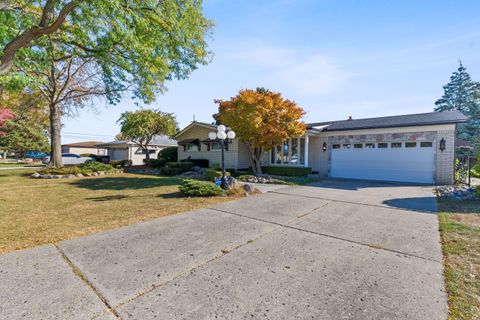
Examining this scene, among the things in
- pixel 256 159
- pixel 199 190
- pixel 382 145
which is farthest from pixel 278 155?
pixel 199 190

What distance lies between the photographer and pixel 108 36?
8180mm

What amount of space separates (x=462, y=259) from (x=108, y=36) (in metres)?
11.3

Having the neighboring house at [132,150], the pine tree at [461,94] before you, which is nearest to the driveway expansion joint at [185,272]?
the neighboring house at [132,150]

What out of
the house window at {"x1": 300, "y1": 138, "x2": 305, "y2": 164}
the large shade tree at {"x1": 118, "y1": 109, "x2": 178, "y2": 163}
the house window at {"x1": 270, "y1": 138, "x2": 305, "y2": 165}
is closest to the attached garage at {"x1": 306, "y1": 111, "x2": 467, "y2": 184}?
the house window at {"x1": 300, "y1": 138, "x2": 305, "y2": 164}

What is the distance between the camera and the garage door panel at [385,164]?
11.6 m

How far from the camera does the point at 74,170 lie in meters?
14.2

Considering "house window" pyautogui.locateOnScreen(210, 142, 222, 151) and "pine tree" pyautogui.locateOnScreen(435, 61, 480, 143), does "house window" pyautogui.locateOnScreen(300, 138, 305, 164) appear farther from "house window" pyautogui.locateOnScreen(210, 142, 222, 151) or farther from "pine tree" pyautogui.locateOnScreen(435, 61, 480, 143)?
"pine tree" pyautogui.locateOnScreen(435, 61, 480, 143)

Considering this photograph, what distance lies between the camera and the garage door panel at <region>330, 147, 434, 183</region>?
456 inches

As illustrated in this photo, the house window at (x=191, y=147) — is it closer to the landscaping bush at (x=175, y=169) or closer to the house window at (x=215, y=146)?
the house window at (x=215, y=146)

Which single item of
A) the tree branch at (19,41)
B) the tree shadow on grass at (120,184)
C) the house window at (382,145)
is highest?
the tree branch at (19,41)

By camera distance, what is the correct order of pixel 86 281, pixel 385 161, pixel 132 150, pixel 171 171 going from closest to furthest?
pixel 86 281, pixel 385 161, pixel 171 171, pixel 132 150

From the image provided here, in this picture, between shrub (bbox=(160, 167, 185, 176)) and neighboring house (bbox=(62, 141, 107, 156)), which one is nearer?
shrub (bbox=(160, 167, 185, 176))

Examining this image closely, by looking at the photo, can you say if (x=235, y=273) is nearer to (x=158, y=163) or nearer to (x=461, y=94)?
(x=158, y=163)

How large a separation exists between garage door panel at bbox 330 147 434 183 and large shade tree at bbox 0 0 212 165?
10433 mm
